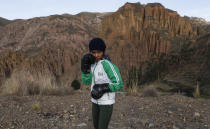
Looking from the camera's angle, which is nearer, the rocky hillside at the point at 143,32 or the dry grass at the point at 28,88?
the dry grass at the point at 28,88

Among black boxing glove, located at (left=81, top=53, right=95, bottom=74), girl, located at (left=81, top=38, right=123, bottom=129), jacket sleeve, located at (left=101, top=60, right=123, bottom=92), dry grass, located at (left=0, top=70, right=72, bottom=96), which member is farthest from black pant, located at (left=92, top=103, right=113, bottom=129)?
dry grass, located at (left=0, top=70, right=72, bottom=96)

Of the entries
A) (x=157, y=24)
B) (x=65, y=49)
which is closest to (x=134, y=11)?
(x=157, y=24)

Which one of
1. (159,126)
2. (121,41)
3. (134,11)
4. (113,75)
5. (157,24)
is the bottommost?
(159,126)

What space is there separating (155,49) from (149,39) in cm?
309

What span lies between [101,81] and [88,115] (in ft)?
9.60

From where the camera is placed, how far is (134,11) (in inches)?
2147

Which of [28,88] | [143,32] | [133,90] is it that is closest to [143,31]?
[143,32]

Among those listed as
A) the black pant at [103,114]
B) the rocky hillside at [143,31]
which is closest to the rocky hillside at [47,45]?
the rocky hillside at [143,31]

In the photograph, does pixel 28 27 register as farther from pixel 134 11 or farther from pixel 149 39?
pixel 149 39

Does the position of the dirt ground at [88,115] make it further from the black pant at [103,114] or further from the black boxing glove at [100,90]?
the black boxing glove at [100,90]

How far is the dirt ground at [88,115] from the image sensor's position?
4.26m

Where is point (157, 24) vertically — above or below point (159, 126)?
above

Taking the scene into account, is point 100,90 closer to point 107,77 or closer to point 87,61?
point 107,77

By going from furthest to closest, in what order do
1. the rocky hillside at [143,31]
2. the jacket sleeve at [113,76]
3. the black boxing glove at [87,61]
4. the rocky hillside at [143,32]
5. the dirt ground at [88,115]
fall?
the rocky hillside at [143,31]
the rocky hillside at [143,32]
the dirt ground at [88,115]
the black boxing glove at [87,61]
the jacket sleeve at [113,76]
